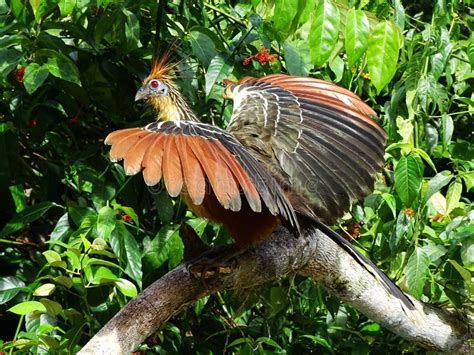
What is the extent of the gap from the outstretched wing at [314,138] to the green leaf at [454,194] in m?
0.53

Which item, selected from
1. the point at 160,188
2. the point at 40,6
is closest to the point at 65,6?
the point at 40,6

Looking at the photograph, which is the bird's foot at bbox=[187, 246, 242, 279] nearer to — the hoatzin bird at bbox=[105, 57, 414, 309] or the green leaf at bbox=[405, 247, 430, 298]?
the hoatzin bird at bbox=[105, 57, 414, 309]

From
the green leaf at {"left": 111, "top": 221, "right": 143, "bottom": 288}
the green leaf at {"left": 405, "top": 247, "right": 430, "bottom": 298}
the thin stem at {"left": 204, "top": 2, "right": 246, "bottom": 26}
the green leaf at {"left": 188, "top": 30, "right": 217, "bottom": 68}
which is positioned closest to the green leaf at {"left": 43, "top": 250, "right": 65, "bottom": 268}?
the green leaf at {"left": 111, "top": 221, "right": 143, "bottom": 288}

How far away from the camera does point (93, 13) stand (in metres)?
3.12

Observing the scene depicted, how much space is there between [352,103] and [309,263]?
1.94 feet

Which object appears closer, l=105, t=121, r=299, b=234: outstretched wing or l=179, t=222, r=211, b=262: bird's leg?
l=105, t=121, r=299, b=234: outstretched wing

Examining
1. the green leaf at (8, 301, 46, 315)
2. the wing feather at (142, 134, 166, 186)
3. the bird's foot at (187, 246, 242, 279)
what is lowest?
the green leaf at (8, 301, 46, 315)

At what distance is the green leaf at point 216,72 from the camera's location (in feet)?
9.82

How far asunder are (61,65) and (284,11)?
2.41ft

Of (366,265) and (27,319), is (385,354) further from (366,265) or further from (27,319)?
(27,319)

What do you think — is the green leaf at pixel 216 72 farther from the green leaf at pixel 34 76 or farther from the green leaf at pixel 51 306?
the green leaf at pixel 51 306

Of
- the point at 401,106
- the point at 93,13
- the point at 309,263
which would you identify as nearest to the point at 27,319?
the point at 309,263

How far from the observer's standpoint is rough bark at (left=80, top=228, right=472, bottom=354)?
2203 mm

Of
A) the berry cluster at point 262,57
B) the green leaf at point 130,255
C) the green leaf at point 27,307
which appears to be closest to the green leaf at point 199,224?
the green leaf at point 130,255
